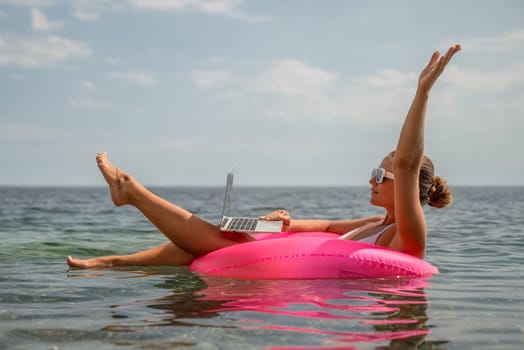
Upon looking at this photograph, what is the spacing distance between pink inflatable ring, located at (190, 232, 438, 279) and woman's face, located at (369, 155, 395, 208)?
14.4 inches

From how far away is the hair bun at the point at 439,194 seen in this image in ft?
15.5

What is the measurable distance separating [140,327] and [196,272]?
5.97 ft

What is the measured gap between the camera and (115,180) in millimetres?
4695

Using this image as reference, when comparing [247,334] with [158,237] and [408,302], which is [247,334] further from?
[158,237]

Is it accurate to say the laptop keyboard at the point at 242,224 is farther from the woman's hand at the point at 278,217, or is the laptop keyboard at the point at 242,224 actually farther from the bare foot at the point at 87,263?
the bare foot at the point at 87,263

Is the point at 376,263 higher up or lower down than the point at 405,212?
lower down

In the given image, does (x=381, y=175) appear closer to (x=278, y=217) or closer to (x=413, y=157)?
(x=413, y=157)

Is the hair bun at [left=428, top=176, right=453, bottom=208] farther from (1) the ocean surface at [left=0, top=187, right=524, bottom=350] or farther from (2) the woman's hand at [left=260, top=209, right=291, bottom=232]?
(2) the woman's hand at [left=260, top=209, right=291, bottom=232]

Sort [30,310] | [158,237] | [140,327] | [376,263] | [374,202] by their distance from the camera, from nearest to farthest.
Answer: [140,327] → [30,310] → [376,263] → [374,202] → [158,237]

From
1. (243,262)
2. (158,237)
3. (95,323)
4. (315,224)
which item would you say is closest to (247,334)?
(95,323)

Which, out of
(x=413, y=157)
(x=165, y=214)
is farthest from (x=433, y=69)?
(x=165, y=214)

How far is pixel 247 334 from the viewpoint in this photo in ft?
9.53

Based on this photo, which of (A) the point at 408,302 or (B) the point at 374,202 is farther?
(B) the point at 374,202

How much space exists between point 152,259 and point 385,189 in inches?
79.5
